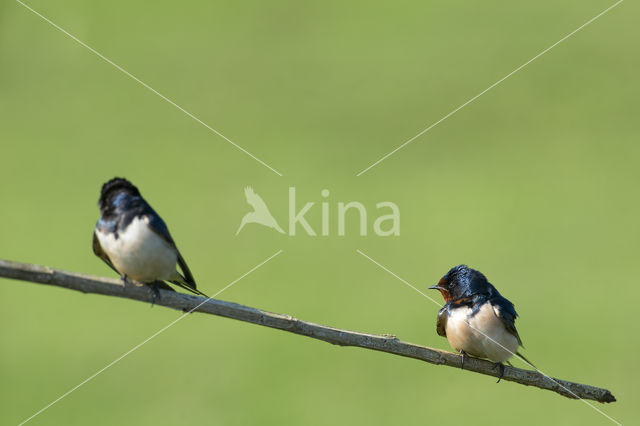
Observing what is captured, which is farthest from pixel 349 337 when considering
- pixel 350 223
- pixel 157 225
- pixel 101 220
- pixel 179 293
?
pixel 350 223

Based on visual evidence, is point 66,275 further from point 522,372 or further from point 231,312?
point 522,372

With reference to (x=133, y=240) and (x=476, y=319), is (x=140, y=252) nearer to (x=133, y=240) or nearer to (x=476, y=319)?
(x=133, y=240)

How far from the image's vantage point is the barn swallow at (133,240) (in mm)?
2119

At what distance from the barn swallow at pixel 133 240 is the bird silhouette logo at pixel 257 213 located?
430cm

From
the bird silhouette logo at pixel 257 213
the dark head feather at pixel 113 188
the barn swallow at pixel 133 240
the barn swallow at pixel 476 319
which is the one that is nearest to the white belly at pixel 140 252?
the barn swallow at pixel 133 240

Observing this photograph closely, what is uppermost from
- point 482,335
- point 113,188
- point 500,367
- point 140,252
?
point 113,188

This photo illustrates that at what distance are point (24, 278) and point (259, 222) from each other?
231 inches

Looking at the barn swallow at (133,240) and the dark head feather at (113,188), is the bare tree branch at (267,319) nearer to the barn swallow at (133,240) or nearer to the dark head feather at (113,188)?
the barn swallow at (133,240)

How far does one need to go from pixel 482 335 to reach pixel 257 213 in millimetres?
4564

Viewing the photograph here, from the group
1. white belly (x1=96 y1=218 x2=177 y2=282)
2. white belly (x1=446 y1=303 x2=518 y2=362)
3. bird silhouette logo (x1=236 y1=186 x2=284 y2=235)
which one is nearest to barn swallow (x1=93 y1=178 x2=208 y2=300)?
white belly (x1=96 y1=218 x2=177 y2=282)

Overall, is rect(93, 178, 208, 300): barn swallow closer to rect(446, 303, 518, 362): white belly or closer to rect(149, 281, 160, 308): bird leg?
rect(149, 281, 160, 308): bird leg

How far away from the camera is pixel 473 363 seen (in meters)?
2.63

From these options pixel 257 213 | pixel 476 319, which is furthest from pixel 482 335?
pixel 257 213

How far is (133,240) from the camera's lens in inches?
84.2
